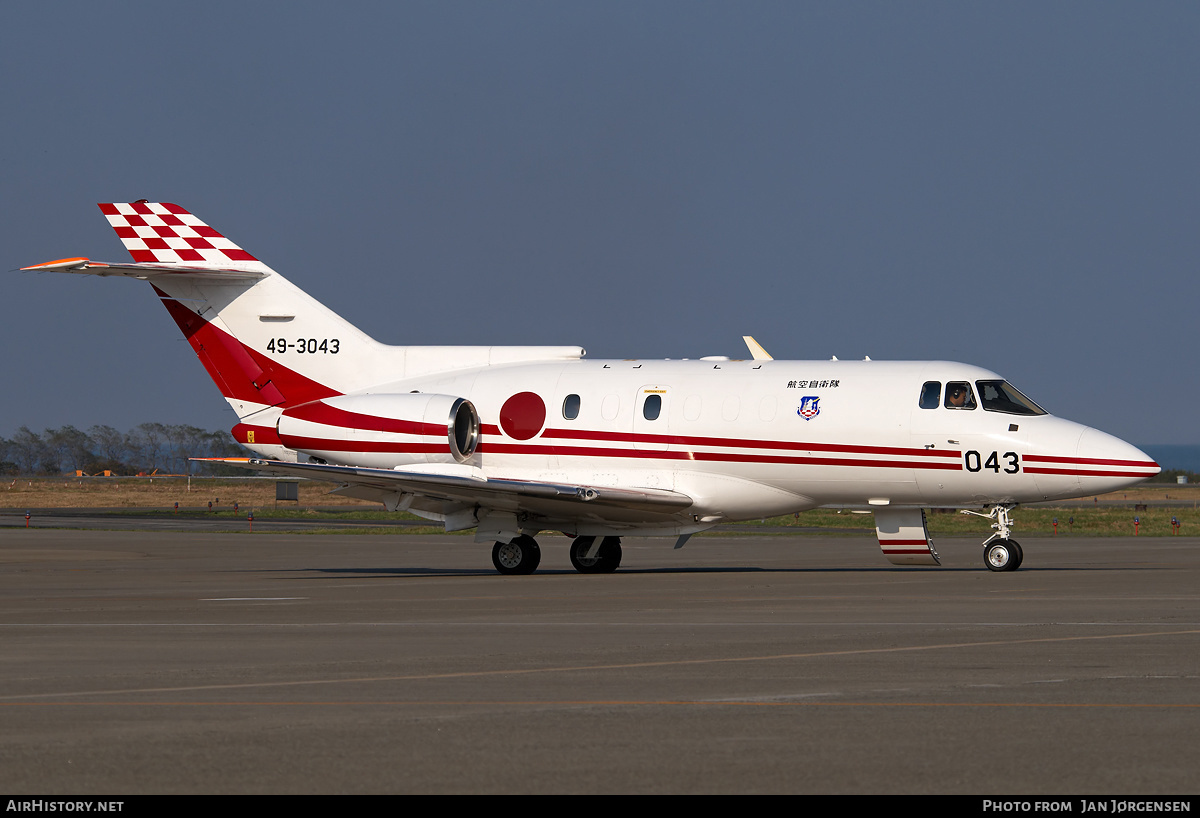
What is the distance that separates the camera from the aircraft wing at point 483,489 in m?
24.2

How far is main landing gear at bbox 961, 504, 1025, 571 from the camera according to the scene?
24188mm

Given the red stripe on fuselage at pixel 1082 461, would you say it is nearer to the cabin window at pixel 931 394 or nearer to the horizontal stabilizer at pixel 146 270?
the cabin window at pixel 931 394

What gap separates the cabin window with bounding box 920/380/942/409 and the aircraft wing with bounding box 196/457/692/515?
167 inches

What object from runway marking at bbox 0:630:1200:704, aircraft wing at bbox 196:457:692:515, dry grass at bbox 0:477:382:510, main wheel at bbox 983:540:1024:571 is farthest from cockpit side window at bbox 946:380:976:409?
dry grass at bbox 0:477:382:510

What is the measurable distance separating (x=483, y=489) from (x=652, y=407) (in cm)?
352

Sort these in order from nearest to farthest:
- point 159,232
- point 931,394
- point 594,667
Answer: point 594,667, point 931,394, point 159,232

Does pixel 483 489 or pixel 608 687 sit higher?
pixel 483 489

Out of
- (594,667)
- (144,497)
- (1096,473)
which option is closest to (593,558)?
(1096,473)

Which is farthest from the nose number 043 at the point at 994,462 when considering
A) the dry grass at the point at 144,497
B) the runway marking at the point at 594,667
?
the dry grass at the point at 144,497

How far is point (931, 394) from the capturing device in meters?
24.7

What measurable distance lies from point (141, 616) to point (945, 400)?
1335cm

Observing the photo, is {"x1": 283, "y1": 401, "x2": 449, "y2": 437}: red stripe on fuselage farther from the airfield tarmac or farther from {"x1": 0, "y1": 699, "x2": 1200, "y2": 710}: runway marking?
{"x1": 0, "y1": 699, "x2": 1200, "y2": 710}: runway marking

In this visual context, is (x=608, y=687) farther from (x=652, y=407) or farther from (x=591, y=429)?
(x=591, y=429)
